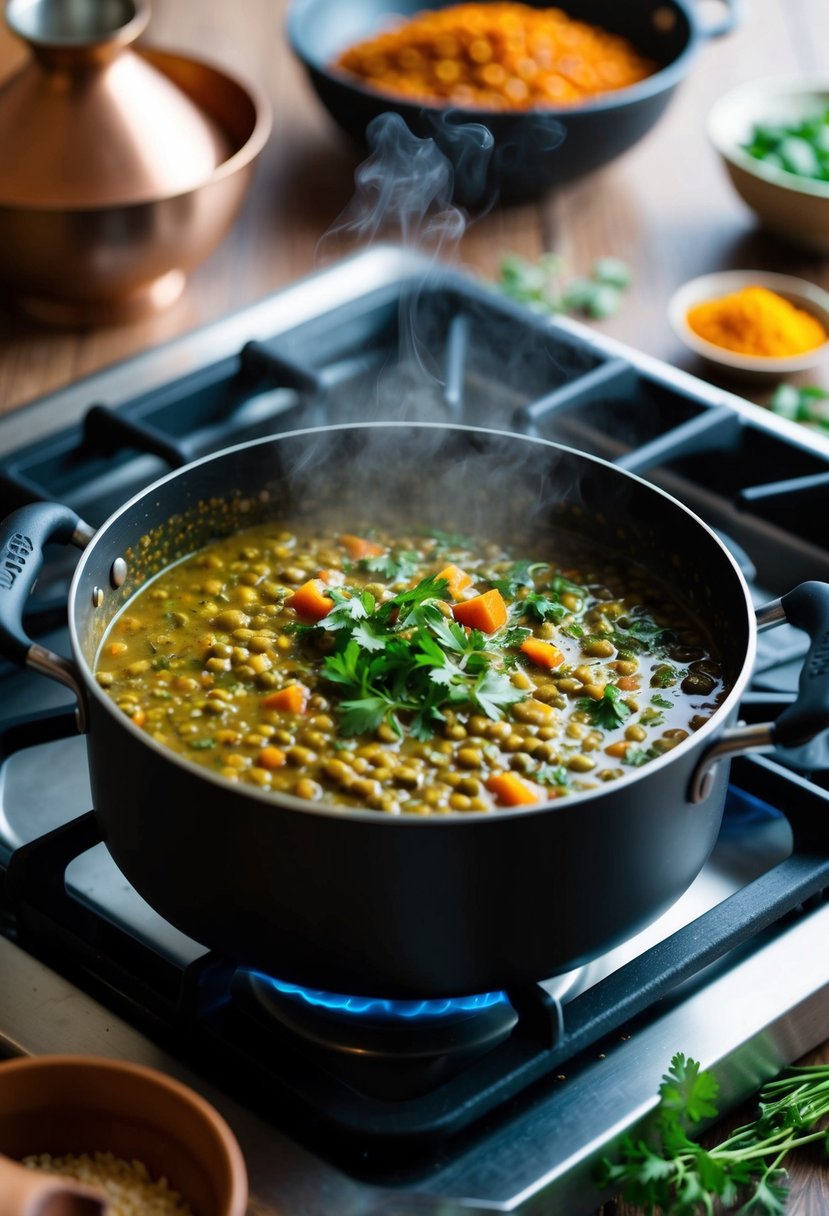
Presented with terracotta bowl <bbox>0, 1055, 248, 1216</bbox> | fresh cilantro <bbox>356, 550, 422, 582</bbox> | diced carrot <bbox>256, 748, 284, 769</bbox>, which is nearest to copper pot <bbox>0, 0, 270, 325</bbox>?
fresh cilantro <bbox>356, 550, 422, 582</bbox>

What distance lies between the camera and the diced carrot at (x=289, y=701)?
1577mm

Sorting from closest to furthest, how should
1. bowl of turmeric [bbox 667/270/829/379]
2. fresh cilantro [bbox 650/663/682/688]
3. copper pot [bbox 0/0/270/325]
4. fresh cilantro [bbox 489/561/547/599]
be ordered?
fresh cilantro [bbox 650/663/682/688] → fresh cilantro [bbox 489/561/547/599] → copper pot [bbox 0/0/270/325] → bowl of turmeric [bbox 667/270/829/379]

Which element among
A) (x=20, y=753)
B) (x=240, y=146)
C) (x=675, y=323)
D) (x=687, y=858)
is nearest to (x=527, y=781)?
(x=687, y=858)

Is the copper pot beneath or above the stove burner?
above

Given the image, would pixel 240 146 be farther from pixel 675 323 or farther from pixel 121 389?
pixel 675 323

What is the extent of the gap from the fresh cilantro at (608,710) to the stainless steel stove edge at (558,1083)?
285 mm

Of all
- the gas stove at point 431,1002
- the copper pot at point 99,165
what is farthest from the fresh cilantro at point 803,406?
the copper pot at point 99,165

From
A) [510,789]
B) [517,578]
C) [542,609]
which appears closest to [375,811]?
[510,789]

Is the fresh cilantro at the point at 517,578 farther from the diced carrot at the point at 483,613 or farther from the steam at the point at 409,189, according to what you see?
the steam at the point at 409,189

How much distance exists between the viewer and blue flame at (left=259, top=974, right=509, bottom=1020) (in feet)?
4.84

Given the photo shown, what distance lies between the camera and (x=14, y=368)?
2.59 metres

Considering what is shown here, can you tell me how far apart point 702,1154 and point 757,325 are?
1.60 metres

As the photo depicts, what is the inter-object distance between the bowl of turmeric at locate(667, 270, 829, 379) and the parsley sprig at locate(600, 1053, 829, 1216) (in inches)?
54.8

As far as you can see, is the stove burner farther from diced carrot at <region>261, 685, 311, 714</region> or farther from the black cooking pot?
diced carrot at <region>261, 685, 311, 714</region>
